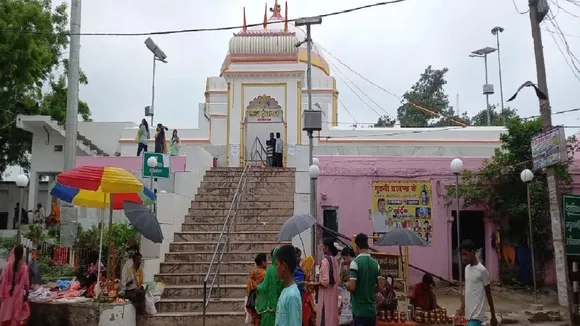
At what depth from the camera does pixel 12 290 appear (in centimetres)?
839

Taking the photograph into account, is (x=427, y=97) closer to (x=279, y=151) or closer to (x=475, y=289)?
(x=279, y=151)

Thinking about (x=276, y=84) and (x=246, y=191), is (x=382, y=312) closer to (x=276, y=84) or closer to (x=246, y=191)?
(x=246, y=191)

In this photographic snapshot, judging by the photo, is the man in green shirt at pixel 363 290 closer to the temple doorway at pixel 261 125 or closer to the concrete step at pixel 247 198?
the concrete step at pixel 247 198

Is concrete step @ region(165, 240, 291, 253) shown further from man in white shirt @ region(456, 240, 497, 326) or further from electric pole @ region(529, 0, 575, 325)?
man in white shirt @ region(456, 240, 497, 326)

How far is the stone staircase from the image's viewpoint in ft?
32.3

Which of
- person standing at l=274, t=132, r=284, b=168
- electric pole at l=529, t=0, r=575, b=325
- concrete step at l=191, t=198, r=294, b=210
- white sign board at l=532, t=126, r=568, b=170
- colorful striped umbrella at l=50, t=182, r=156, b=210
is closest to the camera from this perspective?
white sign board at l=532, t=126, r=568, b=170

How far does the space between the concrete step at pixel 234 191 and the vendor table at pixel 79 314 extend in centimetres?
539

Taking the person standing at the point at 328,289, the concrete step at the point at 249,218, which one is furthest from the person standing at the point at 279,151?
the person standing at the point at 328,289

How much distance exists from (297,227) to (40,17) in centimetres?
1524

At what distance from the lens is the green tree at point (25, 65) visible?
19328 mm

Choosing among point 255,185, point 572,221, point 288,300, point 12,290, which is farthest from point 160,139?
point 288,300

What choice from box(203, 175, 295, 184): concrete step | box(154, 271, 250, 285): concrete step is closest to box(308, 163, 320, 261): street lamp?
box(154, 271, 250, 285): concrete step

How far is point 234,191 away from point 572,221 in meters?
7.97

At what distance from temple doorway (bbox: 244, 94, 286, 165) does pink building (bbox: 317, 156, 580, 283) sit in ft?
16.1
